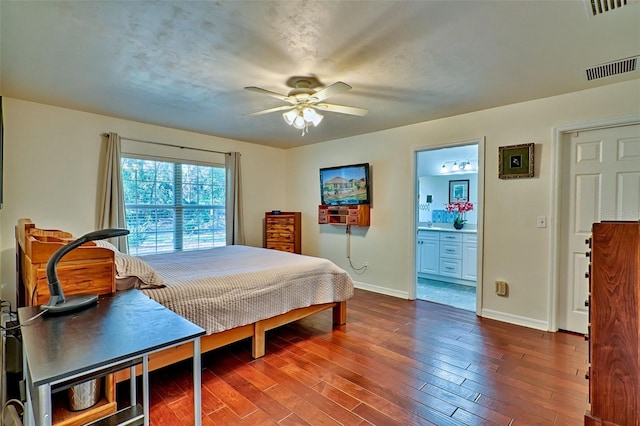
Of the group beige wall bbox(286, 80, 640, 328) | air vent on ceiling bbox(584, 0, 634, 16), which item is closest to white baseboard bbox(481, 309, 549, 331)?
beige wall bbox(286, 80, 640, 328)

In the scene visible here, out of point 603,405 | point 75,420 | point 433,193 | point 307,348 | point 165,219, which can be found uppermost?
point 433,193

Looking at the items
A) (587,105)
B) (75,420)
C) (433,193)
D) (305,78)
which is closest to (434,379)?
(75,420)

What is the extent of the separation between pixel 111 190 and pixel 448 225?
5.26 metres

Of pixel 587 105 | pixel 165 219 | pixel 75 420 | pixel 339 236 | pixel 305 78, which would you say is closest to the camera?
pixel 75 420

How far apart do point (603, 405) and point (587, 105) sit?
2687 millimetres

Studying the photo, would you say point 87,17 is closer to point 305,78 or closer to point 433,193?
Result: point 305,78

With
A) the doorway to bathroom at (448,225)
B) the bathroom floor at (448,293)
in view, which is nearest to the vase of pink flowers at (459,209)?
the doorway to bathroom at (448,225)

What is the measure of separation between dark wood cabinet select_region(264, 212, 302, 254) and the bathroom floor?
83.6 inches

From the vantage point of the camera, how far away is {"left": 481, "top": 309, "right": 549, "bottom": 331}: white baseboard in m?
3.14

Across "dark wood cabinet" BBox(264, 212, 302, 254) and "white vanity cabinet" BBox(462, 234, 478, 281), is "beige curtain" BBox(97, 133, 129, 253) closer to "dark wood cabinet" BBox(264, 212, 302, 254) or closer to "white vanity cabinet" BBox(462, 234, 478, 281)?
"dark wood cabinet" BBox(264, 212, 302, 254)

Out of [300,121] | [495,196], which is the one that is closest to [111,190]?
[300,121]

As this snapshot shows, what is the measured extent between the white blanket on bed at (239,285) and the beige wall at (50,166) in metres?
1.22

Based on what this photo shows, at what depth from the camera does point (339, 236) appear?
199 inches

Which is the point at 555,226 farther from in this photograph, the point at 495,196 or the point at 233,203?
the point at 233,203
